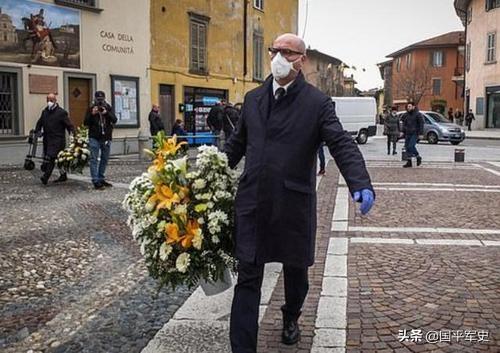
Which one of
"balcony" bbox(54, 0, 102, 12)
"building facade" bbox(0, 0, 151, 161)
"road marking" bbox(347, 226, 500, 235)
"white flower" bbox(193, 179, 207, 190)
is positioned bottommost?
"road marking" bbox(347, 226, 500, 235)

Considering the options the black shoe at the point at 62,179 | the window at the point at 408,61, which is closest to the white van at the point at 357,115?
the black shoe at the point at 62,179

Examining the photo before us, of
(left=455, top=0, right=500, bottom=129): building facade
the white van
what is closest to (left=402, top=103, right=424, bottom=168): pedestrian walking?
the white van

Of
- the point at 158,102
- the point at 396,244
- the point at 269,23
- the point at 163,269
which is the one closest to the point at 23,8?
the point at 158,102

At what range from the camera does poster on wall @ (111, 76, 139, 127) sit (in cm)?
1811

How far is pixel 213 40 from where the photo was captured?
23.2 metres

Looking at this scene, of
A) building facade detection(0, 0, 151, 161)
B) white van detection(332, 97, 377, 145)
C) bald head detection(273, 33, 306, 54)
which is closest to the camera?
bald head detection(273, 33, 306, 54)

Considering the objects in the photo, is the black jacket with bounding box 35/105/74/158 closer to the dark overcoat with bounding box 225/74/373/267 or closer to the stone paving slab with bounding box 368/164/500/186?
the stone paving slab with bounding box 368/164/500/186

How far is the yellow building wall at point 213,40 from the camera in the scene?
20.0 m

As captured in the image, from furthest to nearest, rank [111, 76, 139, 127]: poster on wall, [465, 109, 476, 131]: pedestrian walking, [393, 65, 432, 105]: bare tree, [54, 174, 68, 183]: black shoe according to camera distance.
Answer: [393, 65, 432, 105]: bare tree < [465, 109, 476, 131]: pedestrian walking < [111, 76, 139, 127]: poster on wall < [54, 174, 68, 183]: black shoe

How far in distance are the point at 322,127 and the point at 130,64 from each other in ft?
53.0

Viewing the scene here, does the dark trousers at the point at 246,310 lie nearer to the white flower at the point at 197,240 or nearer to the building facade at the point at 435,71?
the white flower at the point at 197,240

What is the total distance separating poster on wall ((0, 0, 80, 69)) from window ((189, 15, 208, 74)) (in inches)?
232

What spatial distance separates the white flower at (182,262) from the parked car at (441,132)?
25708 mm

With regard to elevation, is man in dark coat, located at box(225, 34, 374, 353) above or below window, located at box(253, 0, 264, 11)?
below
